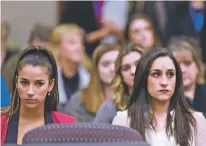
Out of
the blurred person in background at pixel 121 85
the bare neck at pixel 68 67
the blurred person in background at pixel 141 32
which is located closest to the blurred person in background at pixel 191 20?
the blurred person in background at pixel 141 32

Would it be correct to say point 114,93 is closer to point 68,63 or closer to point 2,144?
point 2,144

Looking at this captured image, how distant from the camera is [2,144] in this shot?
6094 mm

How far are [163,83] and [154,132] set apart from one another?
439mm

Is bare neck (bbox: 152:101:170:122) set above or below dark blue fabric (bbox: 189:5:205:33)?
below

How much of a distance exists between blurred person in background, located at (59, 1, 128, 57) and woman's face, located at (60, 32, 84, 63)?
0.43 feet

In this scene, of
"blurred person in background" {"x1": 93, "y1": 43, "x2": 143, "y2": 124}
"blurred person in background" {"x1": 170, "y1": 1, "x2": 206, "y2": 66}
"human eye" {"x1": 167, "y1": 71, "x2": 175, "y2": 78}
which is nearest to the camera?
"human eye" {"x1": 167, "y1": 71, "x2": 175, "y2": 78}

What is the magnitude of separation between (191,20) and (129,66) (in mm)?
3595

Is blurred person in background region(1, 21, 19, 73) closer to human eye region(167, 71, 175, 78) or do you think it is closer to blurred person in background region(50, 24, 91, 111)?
blurred person in background region(50, 24, 91, 111)

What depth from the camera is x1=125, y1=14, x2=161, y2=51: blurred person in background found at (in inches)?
439

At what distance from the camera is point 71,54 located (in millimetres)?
11406

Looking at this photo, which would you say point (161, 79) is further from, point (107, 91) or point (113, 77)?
point (107, 91)

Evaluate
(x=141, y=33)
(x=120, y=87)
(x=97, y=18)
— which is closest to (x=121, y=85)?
(x=120, y=87)

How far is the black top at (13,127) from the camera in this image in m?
6.24

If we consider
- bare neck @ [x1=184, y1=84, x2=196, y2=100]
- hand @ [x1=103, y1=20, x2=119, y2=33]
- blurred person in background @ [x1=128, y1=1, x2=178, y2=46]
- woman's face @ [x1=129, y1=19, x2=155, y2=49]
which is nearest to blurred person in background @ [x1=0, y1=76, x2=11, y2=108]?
bare neck @ [x1=184, y1=84, x2=196, y2=100]
